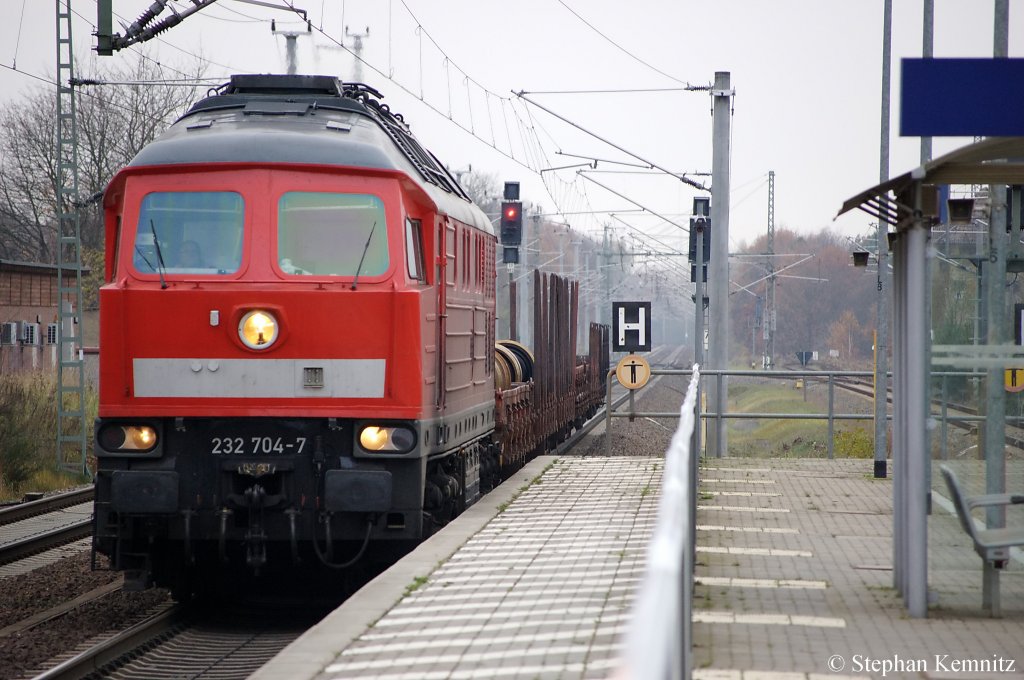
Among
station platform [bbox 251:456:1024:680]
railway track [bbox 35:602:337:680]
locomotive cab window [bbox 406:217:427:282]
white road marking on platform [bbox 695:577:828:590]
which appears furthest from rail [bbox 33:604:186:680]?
white road marking on platform [bbox 695:577:828:590]

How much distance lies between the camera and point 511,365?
2016 centimetres

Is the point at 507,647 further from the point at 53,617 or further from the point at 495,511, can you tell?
the point at 495,511

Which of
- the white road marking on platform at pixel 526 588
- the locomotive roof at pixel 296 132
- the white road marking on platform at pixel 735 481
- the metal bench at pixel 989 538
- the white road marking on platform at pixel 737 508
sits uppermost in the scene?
the locomotive roof at pixel 296 132

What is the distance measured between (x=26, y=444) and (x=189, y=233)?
41.2 feet

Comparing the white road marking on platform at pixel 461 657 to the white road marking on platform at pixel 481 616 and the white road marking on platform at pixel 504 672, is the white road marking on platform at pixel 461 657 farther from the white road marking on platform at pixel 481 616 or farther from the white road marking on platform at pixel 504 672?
the white road marking on platform at pixel 481 616

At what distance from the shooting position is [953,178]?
805 centimetres

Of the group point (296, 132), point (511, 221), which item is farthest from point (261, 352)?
point (511, 221)

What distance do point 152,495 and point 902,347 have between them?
5.12 meters

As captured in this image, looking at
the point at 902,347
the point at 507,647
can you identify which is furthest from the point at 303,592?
the point at 902,347

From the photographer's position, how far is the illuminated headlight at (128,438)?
954 cm

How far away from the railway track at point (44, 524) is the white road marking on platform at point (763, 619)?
304 inches

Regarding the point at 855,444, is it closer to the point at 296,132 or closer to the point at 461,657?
the point at 296,132

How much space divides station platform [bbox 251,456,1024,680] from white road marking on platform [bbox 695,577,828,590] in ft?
0.05

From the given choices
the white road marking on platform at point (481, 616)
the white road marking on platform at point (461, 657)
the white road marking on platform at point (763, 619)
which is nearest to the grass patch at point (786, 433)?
the white road marking on platform at point (763, 619)
